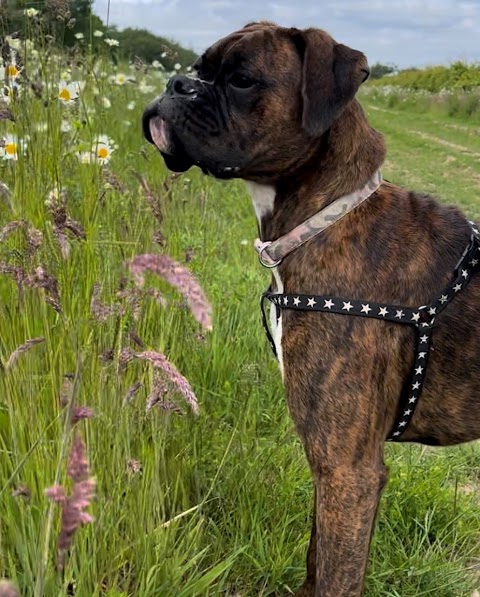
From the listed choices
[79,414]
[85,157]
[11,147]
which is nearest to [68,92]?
[85,157]

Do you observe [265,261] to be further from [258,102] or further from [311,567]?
[311,567]

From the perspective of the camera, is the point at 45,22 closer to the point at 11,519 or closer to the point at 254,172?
the point at 254,172

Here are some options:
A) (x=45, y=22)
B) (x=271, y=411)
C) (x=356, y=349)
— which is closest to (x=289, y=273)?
(x=356, y=349)

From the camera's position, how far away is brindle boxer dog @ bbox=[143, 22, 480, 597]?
211cm

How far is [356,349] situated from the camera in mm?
2104

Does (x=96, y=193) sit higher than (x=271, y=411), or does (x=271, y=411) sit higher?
(x=96, y=193)

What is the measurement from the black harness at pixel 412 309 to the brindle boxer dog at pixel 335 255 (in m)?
0.02

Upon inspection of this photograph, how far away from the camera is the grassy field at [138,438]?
1.99 meters

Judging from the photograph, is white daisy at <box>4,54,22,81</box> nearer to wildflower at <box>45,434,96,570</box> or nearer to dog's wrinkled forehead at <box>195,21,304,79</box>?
dog's wrinkled forehead at <box>195,21,304,79</box>

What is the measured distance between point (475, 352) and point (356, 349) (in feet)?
1.23

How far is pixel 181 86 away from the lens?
7.54 feet

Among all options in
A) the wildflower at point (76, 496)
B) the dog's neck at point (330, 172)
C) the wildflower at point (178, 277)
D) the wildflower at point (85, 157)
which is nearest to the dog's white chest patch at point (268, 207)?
the dog's neck at point (330, 172)

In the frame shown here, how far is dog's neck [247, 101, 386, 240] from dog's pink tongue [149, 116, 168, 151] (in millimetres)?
326

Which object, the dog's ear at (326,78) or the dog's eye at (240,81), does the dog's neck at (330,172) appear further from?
the dog's eye at (240,81)
